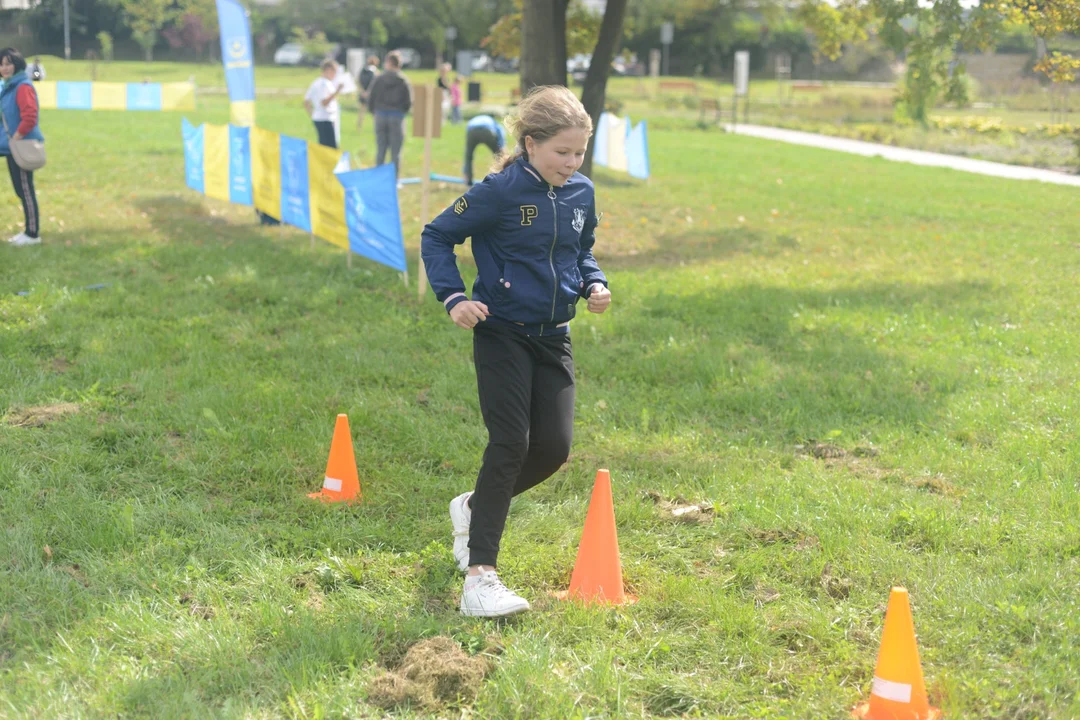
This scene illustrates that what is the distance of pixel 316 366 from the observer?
713 centimetres

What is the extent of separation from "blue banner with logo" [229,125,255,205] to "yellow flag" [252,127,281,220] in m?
0.23

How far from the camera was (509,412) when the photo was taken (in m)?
4.09

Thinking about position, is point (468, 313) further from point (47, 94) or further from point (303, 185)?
point (47, 94)

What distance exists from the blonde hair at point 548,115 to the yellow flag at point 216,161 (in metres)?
10.2

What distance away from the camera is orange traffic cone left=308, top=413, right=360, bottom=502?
5129 millimetres

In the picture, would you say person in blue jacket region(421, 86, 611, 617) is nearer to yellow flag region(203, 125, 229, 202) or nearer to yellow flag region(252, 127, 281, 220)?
yellow flag region(252, 127, 281, 220)

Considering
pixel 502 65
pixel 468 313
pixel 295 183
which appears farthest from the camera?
pixel 502 65

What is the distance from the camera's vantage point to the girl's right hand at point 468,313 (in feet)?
12.8

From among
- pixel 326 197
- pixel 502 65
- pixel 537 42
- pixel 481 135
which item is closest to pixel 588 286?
pixel 326 197

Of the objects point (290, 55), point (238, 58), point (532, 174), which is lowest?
point (532, 174)

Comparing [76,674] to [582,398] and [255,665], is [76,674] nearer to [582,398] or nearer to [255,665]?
[255,665]

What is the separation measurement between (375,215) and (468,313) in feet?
19.4

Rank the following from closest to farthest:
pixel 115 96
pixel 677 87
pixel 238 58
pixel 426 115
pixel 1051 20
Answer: pixel 426 115
pixel 1051 20
pixel 238 58
pixel 115 96
pixel 677 87

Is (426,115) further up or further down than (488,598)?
further up
